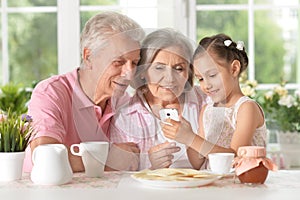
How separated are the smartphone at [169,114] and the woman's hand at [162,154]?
0.29 feet

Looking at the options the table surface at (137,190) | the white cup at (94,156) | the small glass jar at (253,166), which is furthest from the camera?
the white cup at (94,156)

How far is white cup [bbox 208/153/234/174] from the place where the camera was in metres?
1.92

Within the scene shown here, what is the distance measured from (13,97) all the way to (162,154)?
6.89 ft

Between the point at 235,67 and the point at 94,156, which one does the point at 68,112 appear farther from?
the point at 235,67

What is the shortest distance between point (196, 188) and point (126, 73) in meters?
0.56

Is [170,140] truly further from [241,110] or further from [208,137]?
[241,110]

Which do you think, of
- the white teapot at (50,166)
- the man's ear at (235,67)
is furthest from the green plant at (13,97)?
the white teapot at (50,166)

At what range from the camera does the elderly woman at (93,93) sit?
6.95 feet

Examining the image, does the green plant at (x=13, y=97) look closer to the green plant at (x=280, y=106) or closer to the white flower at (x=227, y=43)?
the green plant at (x=280, y=106)

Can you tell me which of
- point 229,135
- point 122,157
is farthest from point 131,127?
point 229,135

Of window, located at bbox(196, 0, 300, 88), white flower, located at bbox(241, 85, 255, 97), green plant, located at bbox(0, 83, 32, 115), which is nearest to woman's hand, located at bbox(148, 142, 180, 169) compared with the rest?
white flower, located at bbox(241, 85, 255, 97)

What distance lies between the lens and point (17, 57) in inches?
Result: 345

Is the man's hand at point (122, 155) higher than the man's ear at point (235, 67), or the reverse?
the man's ear at point (235, 67)

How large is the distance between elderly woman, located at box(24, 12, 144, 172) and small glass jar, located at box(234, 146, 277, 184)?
42 cm
